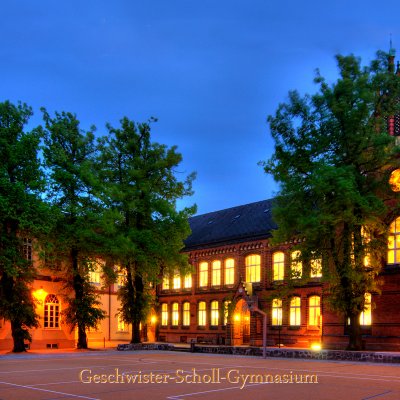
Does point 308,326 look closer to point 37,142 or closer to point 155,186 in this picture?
point 155,186

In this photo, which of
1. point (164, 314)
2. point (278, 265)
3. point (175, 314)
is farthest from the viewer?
point (164, 314)

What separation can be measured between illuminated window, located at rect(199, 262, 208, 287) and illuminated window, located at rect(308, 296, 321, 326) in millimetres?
11782

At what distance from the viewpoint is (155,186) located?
129 feet

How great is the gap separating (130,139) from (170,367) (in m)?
→ 19.2

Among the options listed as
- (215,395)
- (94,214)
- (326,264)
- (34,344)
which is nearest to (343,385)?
(215,395)

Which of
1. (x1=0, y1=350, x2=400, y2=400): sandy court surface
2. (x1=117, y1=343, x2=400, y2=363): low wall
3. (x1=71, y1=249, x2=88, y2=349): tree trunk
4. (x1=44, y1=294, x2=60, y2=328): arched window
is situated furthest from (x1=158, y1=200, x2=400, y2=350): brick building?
(x1=44, y1=294, x2=60, y2=328): arched window

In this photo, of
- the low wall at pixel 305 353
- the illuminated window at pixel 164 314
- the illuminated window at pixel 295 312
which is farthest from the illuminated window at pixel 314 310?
the illuminated window at pixel 164 314

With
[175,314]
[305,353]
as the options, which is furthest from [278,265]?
[175,314]

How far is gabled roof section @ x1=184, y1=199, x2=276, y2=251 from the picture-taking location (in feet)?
146

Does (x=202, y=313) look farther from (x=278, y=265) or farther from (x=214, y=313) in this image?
(x=278, y=265)

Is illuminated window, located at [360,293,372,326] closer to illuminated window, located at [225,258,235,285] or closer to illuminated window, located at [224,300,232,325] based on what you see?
illuminated window, located at [224,300,232,325]

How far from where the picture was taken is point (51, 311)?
1633 inches

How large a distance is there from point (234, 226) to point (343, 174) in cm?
2009

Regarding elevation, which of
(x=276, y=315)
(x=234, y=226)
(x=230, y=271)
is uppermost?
(x=234, y=226)
